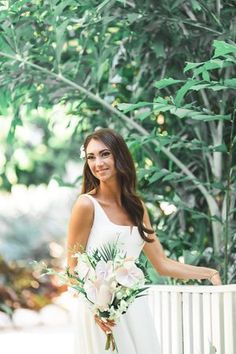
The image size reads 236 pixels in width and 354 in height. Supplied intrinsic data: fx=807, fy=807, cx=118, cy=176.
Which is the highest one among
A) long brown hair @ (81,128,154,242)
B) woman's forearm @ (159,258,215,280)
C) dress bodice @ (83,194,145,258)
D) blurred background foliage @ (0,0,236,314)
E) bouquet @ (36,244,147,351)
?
blurred background foliage @ (0,0,236,314)

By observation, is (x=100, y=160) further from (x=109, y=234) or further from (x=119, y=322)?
(x=119, y=322)

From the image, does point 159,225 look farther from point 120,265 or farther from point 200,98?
point 120,265

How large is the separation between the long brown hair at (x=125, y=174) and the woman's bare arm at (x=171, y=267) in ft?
0.28

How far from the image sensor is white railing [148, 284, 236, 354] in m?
2.71

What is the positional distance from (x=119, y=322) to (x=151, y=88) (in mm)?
1635

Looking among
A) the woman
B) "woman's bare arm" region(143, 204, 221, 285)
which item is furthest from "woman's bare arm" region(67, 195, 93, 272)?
"woman's bare arm" region(143, 204, 221, 285)

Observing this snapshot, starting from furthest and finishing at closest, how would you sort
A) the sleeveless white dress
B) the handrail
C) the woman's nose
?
1. the handrail
2. the woman's nose
3. the sleeveless white dress

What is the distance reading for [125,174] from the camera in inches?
102

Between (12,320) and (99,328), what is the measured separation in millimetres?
5212

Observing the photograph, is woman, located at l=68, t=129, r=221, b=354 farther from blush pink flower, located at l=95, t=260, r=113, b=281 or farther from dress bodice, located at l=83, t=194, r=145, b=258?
blush pink flower, located at l=95, t=260, r=113, b=281

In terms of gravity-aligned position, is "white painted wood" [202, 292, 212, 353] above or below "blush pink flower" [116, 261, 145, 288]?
below

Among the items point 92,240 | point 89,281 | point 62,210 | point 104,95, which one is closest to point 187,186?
point 104,95

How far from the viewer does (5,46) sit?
11.2 ft

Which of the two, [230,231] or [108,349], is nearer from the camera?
[108,349]
